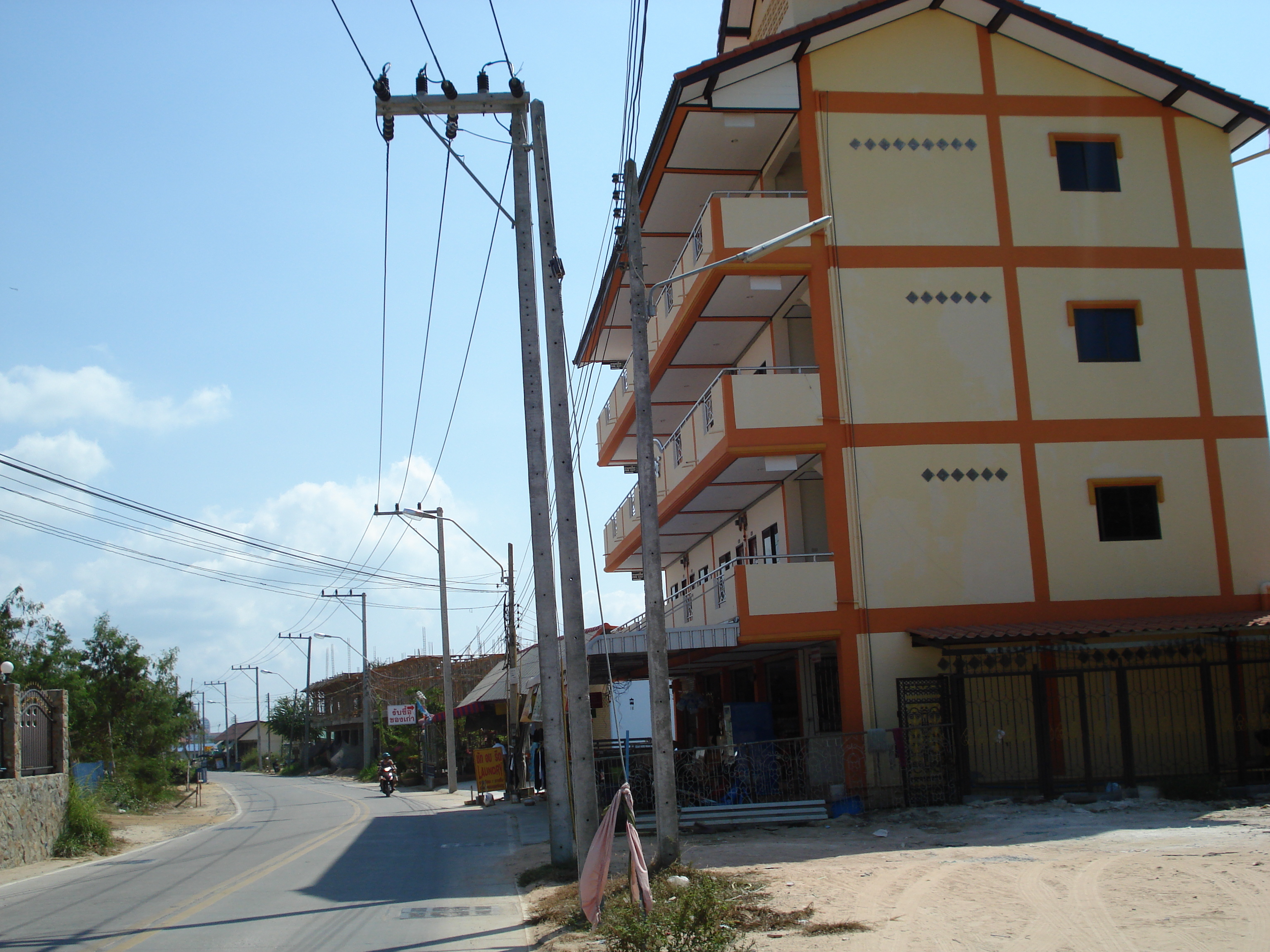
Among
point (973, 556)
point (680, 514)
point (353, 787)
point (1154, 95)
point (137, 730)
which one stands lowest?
point (353, 787)

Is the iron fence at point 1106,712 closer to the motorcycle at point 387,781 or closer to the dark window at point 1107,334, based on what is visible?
the dark window at point 1107,334

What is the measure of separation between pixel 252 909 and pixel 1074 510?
1603cm

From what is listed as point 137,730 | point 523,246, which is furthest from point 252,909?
point 137,730

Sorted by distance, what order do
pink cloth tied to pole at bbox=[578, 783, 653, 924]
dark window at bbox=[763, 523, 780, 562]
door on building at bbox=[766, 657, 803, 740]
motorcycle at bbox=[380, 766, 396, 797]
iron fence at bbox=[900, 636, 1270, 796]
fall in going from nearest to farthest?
pink cloth tied to pole at bbox=[578, 783, 653, 924] < iron fence at bbox=[900, 636, 1270, 796] < dark window at bbox=[763, 523, 780, 562] < door on building at bbox=[766, 657, 803, 740] < motorcycle at bbox=[380, 766, 396, 797]

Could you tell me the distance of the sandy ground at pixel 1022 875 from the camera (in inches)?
352

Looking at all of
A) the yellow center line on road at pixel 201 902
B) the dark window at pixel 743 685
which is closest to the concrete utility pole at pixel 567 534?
the yellow center line on road at pixel 201 902

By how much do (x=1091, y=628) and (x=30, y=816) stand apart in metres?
18.8

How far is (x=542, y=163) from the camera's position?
14.5 m

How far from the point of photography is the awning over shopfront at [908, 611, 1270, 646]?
1880 cm

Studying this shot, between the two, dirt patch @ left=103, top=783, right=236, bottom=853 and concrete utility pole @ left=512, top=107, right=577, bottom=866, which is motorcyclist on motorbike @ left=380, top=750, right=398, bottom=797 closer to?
dirt patch @ left=103, top=783, right=236, bottom=853

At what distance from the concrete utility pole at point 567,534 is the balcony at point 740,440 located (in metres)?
6.09

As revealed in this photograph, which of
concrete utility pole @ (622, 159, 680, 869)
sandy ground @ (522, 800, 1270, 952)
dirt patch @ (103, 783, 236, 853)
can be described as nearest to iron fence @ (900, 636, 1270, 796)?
sandy ground @ (522, 800, 1270, 952)

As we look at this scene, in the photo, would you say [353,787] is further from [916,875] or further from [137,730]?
[916,875]

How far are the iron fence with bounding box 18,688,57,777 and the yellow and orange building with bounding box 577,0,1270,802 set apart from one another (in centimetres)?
1111
